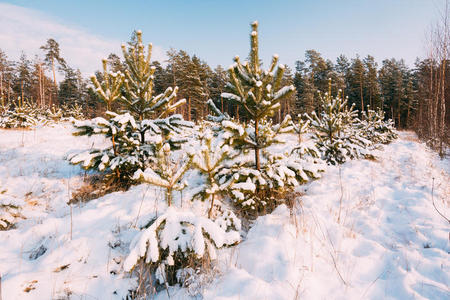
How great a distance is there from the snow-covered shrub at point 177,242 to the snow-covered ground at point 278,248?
0.72ft

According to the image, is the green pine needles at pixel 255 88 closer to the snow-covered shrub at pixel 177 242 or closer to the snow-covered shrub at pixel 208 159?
the snow-covered shrub at pixel 208 159

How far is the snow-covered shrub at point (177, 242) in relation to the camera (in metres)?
1.98

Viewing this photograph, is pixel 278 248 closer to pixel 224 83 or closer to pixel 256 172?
pixel 256 172

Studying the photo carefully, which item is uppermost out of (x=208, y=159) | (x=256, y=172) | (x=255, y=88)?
(x=255, y=88)

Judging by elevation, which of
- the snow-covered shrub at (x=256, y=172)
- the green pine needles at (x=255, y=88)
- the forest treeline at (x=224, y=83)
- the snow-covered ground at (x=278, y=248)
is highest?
the forest treeline at (x=224, y=83)

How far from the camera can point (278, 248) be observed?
2.58 m

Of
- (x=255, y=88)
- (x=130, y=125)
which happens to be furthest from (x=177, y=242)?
(x=130, y=125)

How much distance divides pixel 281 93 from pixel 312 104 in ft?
103

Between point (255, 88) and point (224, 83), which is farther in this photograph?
point (224, 83)

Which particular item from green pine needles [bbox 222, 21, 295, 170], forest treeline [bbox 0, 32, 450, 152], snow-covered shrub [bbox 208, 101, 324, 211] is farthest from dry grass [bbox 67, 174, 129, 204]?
forest treeline [bbox 0, 32, 450, 152]

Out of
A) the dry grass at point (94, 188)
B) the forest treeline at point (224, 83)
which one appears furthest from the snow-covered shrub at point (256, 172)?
the forest treeline at point (224, 83)

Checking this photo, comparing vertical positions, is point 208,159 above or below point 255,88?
below

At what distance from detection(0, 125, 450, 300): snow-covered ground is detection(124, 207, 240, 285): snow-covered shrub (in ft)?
0.72

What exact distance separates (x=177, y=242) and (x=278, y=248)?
1283 millimetres
